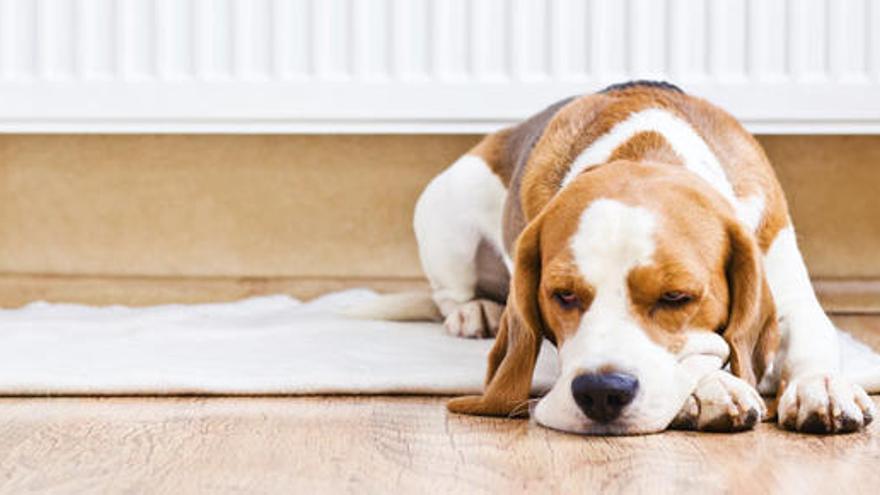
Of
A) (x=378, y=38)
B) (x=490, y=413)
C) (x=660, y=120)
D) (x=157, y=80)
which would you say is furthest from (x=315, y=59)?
(x=490, y=413)

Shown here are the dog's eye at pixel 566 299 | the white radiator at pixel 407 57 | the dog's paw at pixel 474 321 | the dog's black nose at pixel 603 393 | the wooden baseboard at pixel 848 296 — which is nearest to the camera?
the dog's black nose at pixel 603 393

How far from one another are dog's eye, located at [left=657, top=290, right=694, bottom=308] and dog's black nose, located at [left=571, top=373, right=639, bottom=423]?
11 cm

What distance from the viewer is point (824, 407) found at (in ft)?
4.61

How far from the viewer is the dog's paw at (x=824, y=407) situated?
1395 millimetres

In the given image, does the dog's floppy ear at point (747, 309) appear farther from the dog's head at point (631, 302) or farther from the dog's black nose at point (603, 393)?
the dog's black nose at point (603, 393)

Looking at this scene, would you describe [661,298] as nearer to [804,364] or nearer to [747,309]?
[747,309]

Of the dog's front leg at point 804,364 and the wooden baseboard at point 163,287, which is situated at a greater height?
the dog's front leg at point 804,364

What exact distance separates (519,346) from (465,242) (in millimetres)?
780

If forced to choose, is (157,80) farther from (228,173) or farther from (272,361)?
(272,361)

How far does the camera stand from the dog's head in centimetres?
136

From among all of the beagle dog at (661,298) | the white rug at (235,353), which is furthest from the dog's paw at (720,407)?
the white rug at (235,353)

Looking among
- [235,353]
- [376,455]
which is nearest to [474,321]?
[235,353]

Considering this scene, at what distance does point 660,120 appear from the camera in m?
1.72

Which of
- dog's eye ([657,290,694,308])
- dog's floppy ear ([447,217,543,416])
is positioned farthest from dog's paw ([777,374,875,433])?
dog's floppy ear ([447,217,543,416])
